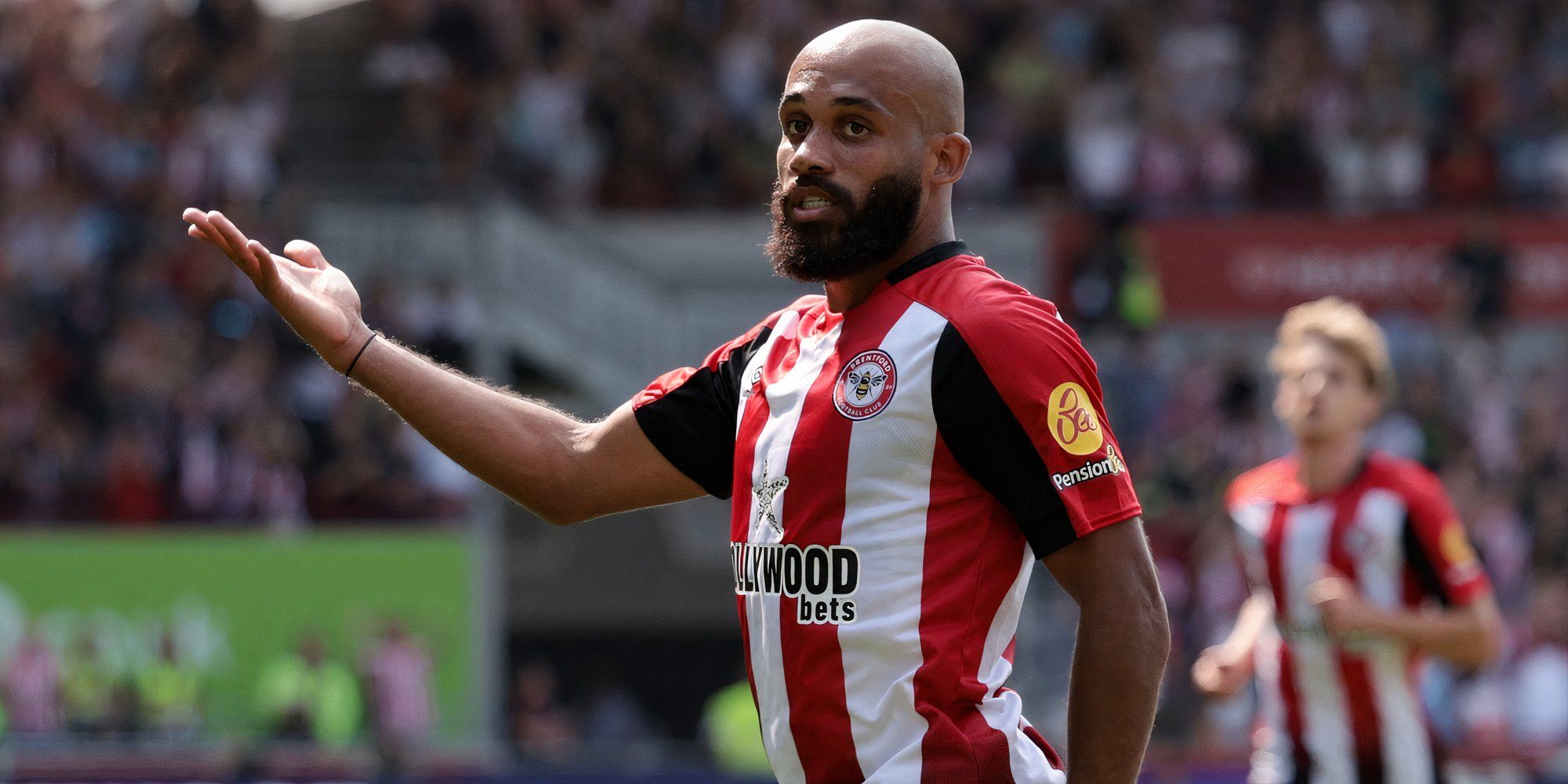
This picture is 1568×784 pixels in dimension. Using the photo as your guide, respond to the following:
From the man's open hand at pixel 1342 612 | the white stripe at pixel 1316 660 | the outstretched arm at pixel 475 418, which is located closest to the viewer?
the outstretched arm at pixel 475 418

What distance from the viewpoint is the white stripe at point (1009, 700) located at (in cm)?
321

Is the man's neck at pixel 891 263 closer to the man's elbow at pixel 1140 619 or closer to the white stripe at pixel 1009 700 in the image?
the white stripe at pixel 1009 700

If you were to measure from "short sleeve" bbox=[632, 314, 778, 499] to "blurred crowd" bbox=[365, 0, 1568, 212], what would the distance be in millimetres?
12918

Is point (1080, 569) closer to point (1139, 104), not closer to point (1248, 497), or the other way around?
point (1248, 497)

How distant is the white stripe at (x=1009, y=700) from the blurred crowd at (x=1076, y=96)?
1331 cm

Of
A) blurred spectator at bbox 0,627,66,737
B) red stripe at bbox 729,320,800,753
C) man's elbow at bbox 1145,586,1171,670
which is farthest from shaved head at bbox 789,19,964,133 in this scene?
blurred spectator at bbox 0,627,66,737

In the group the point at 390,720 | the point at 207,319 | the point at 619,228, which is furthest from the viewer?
the point at 619,228

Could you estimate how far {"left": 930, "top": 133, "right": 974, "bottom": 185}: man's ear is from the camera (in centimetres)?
336

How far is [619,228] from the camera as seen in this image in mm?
17094

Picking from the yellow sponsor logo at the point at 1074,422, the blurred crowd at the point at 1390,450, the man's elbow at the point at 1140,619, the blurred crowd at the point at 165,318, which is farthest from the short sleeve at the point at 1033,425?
the blurred crowd at the point at 165,318

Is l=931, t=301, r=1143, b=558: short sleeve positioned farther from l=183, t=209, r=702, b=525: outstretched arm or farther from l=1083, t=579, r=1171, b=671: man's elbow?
l=183, t=209, r=702, b=525: outstretched arm

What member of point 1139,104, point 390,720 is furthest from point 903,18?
point 390,720

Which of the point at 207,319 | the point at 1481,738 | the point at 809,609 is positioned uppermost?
the point at 207,319

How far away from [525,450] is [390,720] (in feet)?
35.7
